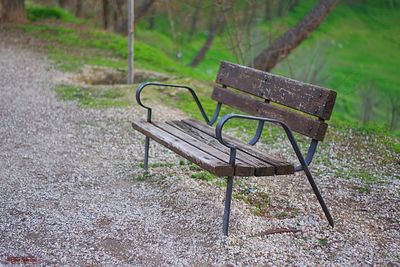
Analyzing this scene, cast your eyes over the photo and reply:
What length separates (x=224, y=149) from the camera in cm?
426

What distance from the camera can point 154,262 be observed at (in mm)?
3592

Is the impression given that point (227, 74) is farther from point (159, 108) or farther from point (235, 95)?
point (159, 108)

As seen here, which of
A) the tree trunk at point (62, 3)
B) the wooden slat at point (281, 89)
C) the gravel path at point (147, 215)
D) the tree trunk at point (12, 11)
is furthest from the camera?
the tree trunk at point (62, 3)

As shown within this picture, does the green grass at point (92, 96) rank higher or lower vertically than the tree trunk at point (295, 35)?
lower

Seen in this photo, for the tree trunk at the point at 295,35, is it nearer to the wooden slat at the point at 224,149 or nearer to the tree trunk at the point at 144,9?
the wooden slat at the point at 224,149

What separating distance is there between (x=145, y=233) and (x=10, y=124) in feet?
10.6

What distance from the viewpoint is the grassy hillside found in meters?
10.4

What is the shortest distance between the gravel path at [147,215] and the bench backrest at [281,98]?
729 mm

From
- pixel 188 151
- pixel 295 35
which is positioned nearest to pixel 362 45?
pixel 295 35

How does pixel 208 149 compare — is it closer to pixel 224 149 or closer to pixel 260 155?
pixel 224 149

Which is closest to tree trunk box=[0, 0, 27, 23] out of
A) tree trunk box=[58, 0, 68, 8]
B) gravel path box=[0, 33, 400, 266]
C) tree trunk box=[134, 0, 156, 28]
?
tree trunk box=[134, 0, 156, 28]

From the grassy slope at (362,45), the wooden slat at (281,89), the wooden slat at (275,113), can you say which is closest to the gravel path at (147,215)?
the wooden slat at (275,113)

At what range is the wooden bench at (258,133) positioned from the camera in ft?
12.5

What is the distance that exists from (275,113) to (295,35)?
5.72m
